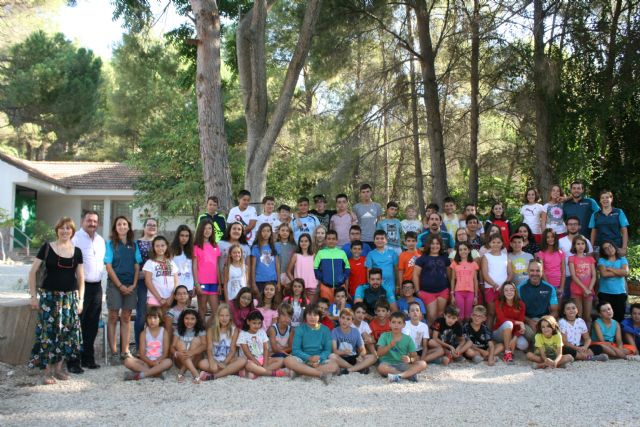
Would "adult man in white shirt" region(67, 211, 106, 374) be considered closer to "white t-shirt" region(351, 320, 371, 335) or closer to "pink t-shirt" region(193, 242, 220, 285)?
"pink t-shirt" region(193, 242, 220, 285)

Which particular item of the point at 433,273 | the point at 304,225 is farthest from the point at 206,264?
the point at 433,273

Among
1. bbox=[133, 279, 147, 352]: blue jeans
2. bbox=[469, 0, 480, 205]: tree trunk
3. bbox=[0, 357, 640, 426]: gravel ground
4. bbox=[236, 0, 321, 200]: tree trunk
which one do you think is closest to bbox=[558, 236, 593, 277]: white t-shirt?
bbox=[0, 357, 640, 426]: gravel ground

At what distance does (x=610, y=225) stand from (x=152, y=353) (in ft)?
18.8

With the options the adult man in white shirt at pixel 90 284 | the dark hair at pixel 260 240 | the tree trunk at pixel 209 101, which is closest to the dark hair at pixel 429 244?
the dark hair at pixel 260 240

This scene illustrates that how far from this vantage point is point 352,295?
24.0 ft

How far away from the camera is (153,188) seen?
19.1 meters

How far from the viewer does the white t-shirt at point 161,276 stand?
6141 mm

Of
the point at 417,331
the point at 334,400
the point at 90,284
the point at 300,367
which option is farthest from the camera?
the point at 417,331

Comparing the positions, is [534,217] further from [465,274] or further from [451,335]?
[451,335]

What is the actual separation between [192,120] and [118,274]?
39.8 ft

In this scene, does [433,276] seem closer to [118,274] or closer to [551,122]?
[118,274]

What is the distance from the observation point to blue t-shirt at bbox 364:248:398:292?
23.6ft

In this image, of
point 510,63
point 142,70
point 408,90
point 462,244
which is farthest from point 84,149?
point 462,244

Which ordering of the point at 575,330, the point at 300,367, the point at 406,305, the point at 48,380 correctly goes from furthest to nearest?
the point at 406,305, the point at 575,330, the point at 300,367, the point at 48,380
